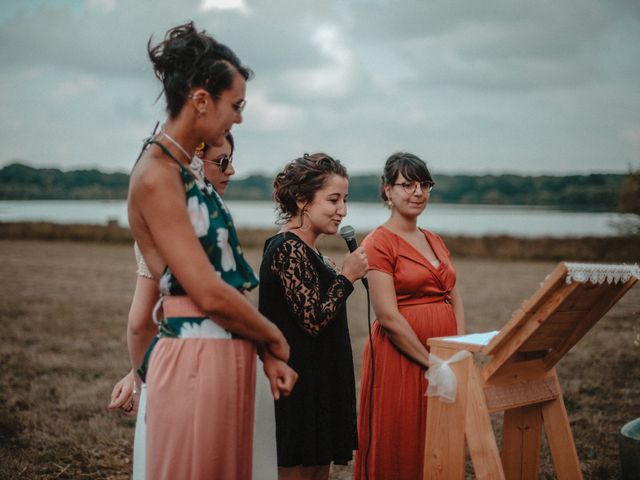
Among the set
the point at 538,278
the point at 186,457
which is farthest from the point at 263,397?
the point at 538,278

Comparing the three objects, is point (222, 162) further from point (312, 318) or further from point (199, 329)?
point (199, 329)

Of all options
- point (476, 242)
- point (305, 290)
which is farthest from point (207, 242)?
point (476, 242)

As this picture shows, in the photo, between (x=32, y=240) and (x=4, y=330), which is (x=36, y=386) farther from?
(x=32, y=240)

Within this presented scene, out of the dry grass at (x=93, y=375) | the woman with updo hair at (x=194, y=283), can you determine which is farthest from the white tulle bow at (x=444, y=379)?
the dry grass at (x=93, y=375)

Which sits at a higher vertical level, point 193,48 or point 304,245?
point 193,48

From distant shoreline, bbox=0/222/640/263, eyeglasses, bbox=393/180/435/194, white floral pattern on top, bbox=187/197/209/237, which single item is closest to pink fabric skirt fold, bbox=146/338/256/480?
white floral pattern on top, bbox=187/197/209/237

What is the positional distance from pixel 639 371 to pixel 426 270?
6073 mm

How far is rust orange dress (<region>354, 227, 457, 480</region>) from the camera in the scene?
11.8 feet

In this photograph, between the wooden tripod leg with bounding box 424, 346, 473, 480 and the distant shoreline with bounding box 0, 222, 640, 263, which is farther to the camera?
the distant shoreline with bounding box 0, 222, 640, 263

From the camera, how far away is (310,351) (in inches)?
122

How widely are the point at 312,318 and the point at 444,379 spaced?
725 mm

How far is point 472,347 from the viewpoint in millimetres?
2773

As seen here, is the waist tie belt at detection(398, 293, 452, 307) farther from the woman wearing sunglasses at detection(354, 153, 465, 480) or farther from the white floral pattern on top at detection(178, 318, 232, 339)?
the white floral pattern on top at detection(178, 318, 232, 339)

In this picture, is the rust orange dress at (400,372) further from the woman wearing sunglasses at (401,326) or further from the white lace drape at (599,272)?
the white lace drape at (599,272)
